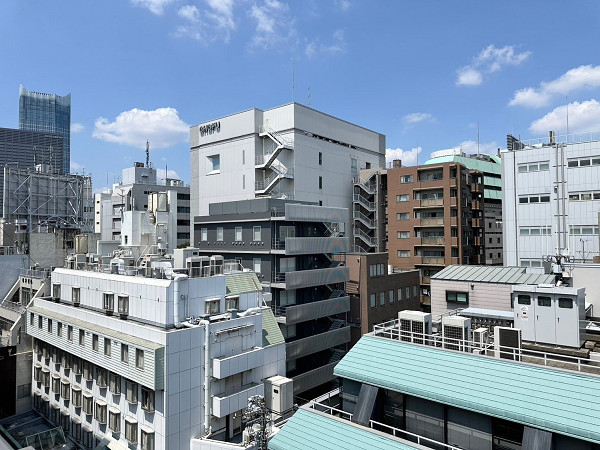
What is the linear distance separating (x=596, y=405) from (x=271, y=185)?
50951 millimetres

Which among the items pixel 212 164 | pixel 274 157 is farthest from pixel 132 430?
pixel 212 164

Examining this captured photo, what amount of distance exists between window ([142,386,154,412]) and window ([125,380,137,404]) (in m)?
0.95

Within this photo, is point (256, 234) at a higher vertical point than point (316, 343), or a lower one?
higher

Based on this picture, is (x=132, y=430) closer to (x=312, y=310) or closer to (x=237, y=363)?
(x=237, y=363)

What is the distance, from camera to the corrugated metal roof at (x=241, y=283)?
104 ft

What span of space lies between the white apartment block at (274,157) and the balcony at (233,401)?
111 ft

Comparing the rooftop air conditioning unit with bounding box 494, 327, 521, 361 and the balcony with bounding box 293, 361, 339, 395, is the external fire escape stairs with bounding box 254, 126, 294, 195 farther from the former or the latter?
the rooftop air conditioning unit with bounding box 494, 327, 521, 361

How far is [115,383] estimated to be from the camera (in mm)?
28656

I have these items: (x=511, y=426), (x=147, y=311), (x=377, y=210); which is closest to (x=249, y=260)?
(x=147, y=311)

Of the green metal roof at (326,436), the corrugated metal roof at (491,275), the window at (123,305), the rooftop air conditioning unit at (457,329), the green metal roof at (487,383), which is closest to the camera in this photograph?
Answer: the green metal roof at (487,383)

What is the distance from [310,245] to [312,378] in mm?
14176

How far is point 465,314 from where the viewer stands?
27.1 meters

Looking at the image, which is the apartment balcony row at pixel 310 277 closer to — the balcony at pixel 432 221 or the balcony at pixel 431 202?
the balcony at pixel 432 221

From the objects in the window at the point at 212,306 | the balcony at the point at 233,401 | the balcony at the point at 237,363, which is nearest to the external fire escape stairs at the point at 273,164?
the window at the point at 212,306
